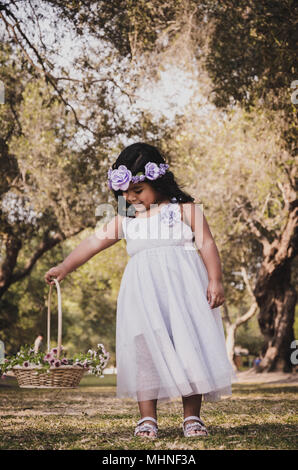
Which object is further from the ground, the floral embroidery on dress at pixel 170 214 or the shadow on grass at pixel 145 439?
the floral embroidery on dress at pixel 170 214

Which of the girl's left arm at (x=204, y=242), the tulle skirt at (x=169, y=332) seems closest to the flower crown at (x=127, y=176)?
the girl's left arm at (x=204, y=242)

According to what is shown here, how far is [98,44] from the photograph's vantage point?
10.4 meters

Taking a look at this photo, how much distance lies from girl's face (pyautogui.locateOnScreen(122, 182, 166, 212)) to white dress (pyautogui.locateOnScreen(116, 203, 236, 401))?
0.12 meters

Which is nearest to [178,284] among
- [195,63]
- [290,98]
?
[290,98]

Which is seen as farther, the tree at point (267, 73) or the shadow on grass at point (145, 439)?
the tree at point (267, 73)

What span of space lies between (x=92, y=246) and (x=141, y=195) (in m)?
0.64

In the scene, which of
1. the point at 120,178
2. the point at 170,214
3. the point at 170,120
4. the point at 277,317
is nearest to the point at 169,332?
the point at 170,214

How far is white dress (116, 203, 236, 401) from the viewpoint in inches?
162

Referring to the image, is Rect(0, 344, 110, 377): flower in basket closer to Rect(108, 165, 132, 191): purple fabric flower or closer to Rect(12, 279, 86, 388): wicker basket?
Rect(12, 279, 86, 388): wicker basket

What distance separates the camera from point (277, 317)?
65.7 feet

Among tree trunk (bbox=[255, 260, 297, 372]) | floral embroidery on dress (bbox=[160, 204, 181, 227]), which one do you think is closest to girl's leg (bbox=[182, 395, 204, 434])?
floral embroidery on dress (bbox=[160, 204, 181, 227])

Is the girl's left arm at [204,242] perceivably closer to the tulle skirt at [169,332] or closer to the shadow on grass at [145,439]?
the tulle skirt at [169,332]

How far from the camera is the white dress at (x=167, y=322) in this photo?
4109 millimetres

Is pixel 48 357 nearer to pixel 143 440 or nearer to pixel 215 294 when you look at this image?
pixel 143 440
